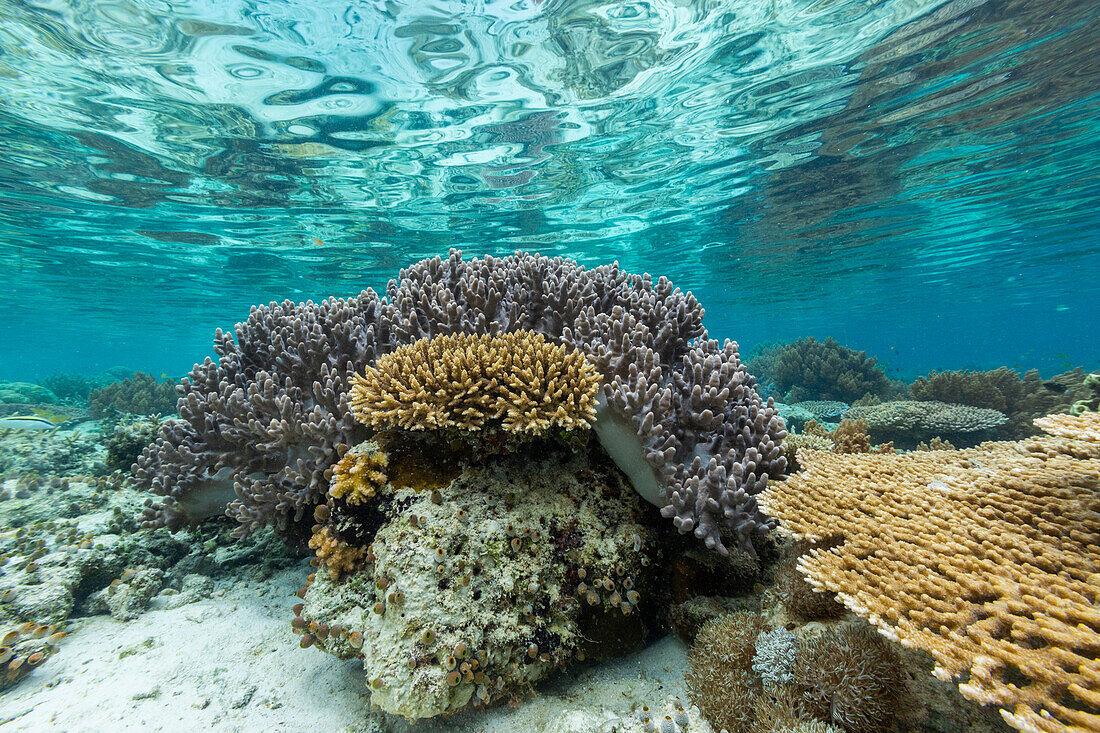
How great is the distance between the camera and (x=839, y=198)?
18609 millimetres

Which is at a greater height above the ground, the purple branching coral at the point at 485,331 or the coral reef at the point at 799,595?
the purple branching coral at the point at 485,331

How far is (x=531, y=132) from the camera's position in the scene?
Answer: 13.3 m

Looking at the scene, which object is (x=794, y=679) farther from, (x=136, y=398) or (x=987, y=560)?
(x=136, y=398)

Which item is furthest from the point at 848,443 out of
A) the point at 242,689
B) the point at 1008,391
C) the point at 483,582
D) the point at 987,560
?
the point at 1008,391

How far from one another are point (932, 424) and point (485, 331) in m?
10.5

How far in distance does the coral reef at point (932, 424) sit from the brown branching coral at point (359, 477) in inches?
383

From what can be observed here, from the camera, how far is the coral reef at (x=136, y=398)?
51.4 ft

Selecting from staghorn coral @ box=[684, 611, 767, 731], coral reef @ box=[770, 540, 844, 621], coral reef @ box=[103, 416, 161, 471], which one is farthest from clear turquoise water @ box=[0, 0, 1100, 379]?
staghorn coral @ box=[684, 611, 767, 731]

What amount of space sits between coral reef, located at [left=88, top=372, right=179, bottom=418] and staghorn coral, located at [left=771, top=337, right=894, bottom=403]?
24943mm

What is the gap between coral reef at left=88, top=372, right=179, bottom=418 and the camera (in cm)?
1568

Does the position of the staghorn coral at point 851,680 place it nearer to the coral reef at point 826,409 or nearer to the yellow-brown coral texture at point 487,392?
the yellow-brown coral texture at point 487,392

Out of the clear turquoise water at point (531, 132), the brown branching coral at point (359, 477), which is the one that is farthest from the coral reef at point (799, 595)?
the clear turquoise water at point (531, 132)

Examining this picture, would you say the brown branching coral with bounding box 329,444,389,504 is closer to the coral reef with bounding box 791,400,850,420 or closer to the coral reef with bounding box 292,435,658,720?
the coral reef with bounding box 292,435,658,720

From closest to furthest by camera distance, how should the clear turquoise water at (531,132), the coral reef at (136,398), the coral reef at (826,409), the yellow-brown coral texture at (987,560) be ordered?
the yellow-brown coral texture at (987,560), the clear turquoise water at (531,132), the coral reef at (826,409), the coral reef at (136,398)
